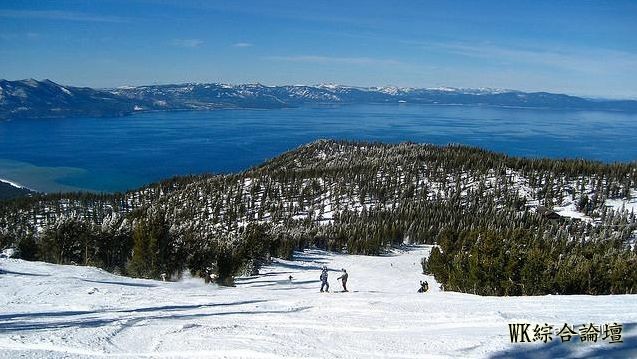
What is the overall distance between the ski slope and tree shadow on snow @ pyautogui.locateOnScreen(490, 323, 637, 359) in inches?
1.1

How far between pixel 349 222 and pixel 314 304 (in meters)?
75.2

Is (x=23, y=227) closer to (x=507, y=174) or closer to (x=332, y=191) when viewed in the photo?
(x=332, y=191)

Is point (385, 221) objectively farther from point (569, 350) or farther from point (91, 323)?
point (569, 350)

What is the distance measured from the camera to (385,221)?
9206 cm

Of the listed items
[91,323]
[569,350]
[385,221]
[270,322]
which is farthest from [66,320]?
Answer: [385,221]

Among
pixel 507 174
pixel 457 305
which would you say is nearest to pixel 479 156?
pixel 507 174

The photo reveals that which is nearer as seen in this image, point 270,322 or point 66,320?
point 270,322

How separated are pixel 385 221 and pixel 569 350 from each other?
7840 centimetres

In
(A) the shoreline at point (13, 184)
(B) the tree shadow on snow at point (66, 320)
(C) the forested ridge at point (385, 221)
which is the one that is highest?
(B) the tree shadow on snow at point (66, 320)

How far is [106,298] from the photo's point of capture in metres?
22.8

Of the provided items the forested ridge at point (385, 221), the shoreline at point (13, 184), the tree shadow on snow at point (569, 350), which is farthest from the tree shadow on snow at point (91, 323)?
the shoreline at point (13, 184)

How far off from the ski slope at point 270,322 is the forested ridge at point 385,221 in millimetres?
11649

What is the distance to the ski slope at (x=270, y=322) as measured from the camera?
46.9ft

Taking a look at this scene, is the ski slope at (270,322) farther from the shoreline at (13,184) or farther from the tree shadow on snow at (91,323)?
the shoreline at (13,184)
